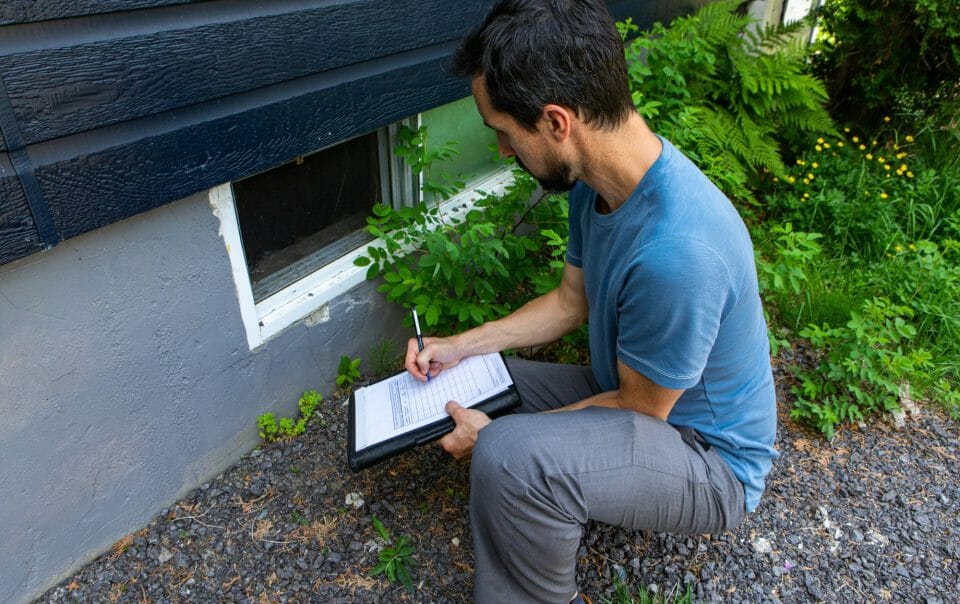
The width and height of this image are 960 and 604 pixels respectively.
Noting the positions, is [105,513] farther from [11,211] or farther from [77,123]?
[77,123]

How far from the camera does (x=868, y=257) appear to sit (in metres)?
3.91

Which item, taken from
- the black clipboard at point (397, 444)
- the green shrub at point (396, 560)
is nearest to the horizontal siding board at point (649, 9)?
the black clipboard at point (397, 444)

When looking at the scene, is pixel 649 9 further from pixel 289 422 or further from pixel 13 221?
pixel 13 221

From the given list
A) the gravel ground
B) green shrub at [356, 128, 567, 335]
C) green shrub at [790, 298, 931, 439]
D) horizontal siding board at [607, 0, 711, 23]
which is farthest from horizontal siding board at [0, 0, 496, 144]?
green shrub at [790, 298, 931, 439]

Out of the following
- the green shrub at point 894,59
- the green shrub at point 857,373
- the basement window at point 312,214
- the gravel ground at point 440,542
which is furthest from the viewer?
the green shrub at point 894,59

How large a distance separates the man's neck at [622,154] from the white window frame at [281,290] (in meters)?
1.17

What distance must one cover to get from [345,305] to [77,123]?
49.9 inches

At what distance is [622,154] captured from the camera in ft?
5.26

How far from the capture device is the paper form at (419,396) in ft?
6.57

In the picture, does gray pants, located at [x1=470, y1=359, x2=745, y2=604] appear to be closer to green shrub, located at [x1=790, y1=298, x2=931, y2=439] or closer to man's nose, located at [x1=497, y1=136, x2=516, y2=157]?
man's nose, located at [x1=497, y1=136, x2=516, y2=157]

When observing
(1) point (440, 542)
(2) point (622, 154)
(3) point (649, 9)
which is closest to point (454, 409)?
(1) point (440, 542)

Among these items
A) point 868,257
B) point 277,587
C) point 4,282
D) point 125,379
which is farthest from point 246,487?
point 868,257

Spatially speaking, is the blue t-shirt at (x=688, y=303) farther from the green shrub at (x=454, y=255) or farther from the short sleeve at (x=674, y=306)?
the green shrub at (x=454, y=255)

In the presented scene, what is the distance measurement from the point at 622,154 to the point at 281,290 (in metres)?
1.47
